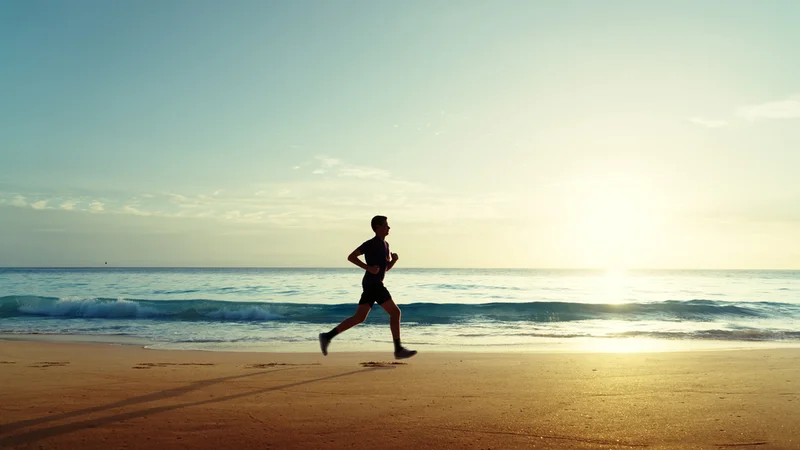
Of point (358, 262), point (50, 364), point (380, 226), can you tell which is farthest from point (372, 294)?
point (50, 364)

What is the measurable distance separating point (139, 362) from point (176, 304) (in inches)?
860

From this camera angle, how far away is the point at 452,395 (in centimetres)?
561

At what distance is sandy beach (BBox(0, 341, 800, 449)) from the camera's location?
12.9 feet

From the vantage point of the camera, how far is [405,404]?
16.9 ft

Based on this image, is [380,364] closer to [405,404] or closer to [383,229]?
[383,229]

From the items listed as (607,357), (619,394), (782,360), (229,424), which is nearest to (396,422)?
(229,424)

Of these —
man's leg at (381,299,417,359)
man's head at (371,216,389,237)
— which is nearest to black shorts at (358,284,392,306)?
man's leg at (381,299,417,359)

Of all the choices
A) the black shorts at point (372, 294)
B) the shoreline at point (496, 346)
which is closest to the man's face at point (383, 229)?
the black shorts at point (372, 294)

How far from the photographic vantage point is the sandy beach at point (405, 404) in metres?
3.93

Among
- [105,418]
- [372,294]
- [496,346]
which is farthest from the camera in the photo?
[496,346]

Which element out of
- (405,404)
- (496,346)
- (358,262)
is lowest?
(496,346)

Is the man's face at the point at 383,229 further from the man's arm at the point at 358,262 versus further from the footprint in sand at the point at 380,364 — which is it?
the footprint in sand at the point at 380,364

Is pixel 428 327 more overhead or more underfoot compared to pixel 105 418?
more underfoot

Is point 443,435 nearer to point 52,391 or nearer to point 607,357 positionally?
point 52,391
